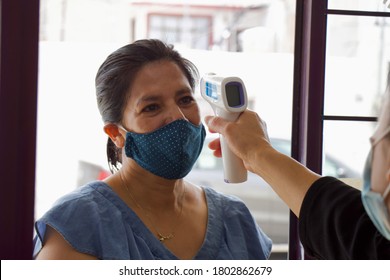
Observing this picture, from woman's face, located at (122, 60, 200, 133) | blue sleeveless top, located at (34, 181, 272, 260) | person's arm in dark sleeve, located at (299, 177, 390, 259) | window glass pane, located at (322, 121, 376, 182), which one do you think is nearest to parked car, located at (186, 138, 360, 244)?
window glass pane, located at (322, 121, 376, 182)

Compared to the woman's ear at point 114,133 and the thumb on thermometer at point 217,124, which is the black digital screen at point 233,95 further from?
the woman's ear at point 114,133

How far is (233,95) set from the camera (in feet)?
5.07

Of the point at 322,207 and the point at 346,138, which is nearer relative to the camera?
the point at 322,207

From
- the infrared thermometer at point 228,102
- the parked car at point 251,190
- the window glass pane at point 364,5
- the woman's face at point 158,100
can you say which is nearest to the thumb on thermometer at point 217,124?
the infrared thermometer at point 228,102

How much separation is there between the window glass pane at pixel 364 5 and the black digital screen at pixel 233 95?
0.58 metres

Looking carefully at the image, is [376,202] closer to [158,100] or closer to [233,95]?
[233,95]

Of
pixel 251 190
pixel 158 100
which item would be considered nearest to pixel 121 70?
pixel 158 100

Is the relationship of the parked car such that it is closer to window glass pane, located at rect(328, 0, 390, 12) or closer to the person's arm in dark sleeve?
window glass pane, located at rect(328, 0, 390, 12)

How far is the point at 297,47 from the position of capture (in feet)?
6.31

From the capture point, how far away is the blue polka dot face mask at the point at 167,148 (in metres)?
1.69

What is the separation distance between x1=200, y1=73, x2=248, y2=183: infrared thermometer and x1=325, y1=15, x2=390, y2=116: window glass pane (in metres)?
0.44

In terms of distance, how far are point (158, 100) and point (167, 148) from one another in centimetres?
15

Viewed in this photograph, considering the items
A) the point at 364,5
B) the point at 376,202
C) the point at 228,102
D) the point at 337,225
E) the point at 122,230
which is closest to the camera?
the point at 376,202

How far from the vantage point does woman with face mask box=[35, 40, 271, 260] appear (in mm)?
1606
